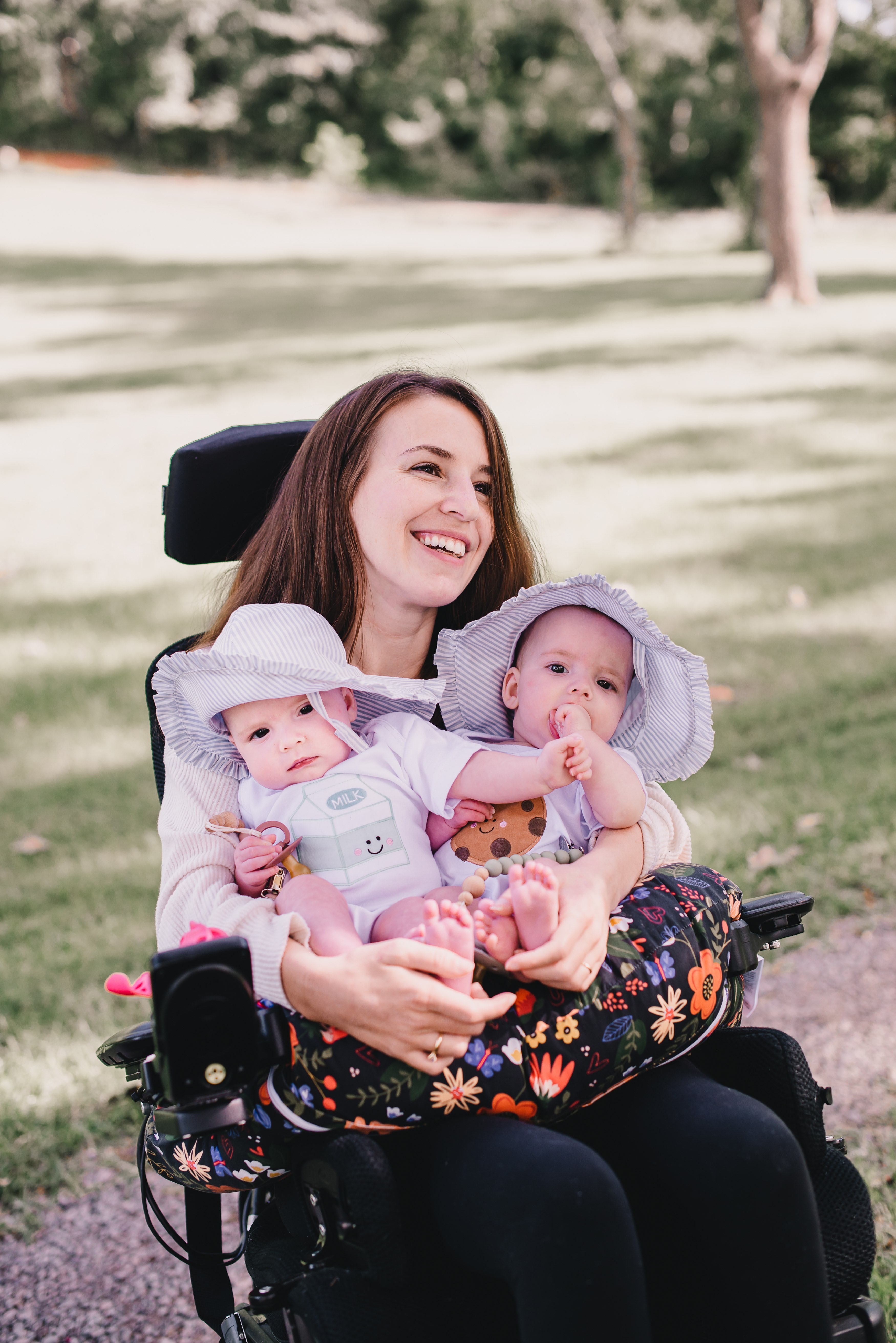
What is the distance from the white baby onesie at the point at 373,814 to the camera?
1.83 m

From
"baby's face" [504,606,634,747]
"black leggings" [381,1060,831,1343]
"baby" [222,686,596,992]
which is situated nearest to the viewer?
"black leggings" [381,1060,831,1343]

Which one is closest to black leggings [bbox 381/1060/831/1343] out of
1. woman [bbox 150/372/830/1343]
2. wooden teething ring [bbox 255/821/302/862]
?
woman [bbox 150/372/830/1343]

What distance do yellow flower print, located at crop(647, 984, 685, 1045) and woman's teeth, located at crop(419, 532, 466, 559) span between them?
0.84m

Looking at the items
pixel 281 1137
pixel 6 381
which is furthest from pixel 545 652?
pixel 6 381

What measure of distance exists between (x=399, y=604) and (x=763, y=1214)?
1175mm

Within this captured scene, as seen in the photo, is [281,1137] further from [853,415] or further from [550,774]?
[853,415]

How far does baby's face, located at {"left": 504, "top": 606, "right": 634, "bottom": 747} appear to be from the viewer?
6.57ft

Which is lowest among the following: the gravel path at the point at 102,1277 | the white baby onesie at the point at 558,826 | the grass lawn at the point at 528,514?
the gravel path at the point at 102,1277

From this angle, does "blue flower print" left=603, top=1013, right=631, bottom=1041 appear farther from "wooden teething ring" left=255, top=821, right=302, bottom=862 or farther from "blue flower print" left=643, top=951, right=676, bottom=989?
"wooden teething ring" left=255, top=821, right=302, bottom=862

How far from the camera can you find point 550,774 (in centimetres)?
180

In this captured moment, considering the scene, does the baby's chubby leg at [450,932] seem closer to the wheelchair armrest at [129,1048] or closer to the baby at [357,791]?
the baby at [357,791]

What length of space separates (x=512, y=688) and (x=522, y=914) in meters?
0.59

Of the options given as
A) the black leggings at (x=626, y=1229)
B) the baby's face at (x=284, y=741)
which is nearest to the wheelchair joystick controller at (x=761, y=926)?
the black leggings at (x=626, y=1229)

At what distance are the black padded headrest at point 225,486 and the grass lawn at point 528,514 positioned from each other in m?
0.35
